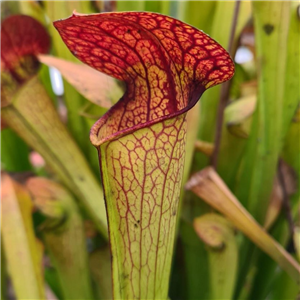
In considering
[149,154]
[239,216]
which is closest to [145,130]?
[149,154]

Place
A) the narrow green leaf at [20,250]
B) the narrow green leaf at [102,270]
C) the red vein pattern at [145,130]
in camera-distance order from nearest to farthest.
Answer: the red vein pattern at [145,130] → the narrow green leaf at [20,250] → the narrow green leaf at [102,270]

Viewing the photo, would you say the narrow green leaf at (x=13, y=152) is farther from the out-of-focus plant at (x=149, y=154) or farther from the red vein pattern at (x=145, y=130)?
the red vein pattern at (x=145, y=130)

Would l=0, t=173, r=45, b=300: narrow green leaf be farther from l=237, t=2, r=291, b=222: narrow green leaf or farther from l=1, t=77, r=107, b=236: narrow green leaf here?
l=237, t=2, r=291, b=222: narrow green leaf

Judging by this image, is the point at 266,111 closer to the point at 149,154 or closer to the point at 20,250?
the point at 149,154

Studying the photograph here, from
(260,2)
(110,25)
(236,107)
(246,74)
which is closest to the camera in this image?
(110,25)

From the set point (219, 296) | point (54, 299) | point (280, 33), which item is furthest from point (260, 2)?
point (54, 299)

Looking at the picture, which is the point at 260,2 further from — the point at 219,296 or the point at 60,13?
the point at 219,296

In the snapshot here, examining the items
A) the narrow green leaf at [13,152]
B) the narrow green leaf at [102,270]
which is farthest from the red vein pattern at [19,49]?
the narrow green leaf at [102,270]
